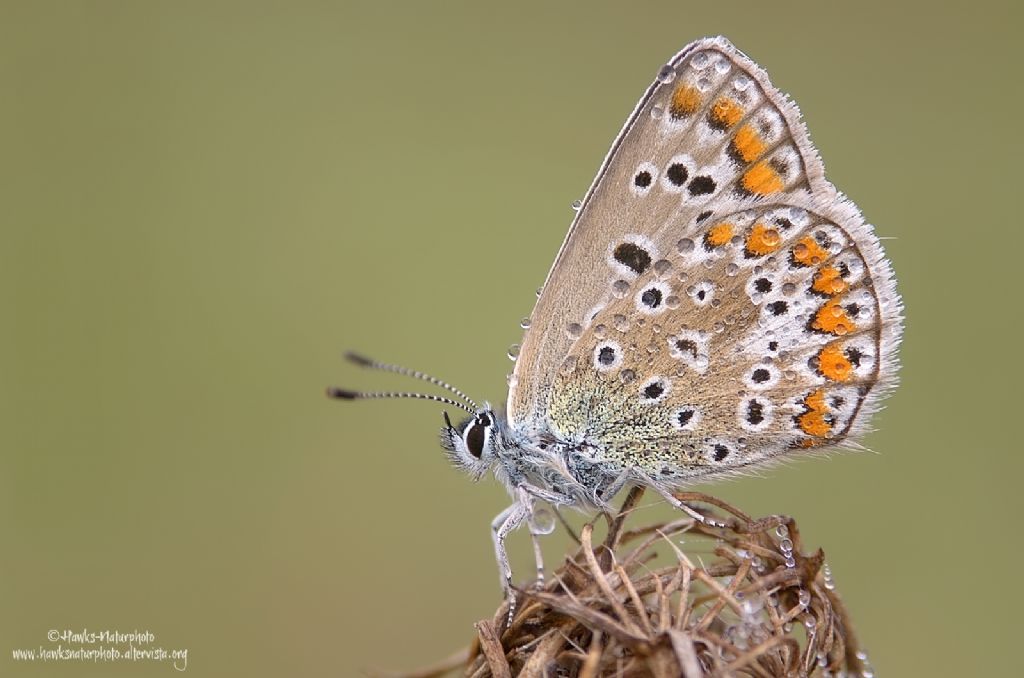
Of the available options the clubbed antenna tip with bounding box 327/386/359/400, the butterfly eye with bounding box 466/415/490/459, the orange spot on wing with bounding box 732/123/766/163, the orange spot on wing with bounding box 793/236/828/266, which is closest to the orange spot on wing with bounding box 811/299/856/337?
the orange spot on wing with bounding box 793/236/828/266

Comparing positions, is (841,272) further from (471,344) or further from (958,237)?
(958,237)

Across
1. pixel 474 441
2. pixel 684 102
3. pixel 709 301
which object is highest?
pixel 684 102

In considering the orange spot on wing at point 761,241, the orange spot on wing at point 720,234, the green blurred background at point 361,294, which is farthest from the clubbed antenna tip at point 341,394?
the green blurred background at point 361,294

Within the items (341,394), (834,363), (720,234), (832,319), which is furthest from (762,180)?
(341,394)

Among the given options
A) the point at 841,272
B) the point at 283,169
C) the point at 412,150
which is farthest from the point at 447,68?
the point at 841,272

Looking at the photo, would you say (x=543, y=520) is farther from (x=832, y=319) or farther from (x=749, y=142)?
(x=749, y=142)

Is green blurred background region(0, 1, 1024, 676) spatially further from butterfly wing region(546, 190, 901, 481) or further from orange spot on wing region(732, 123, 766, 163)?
orange spot on wing region(732, 123, 766, 163)

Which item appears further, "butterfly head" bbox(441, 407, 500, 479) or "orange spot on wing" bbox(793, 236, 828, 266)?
"butterfly head" bbox(441, 407, 500, 479)
